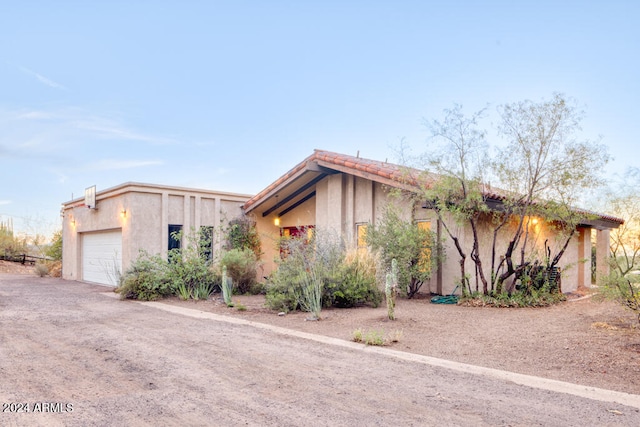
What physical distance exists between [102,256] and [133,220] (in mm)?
3891

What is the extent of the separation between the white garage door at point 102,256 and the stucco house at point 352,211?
4.97 meters

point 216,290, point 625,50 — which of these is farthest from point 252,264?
point 625,50

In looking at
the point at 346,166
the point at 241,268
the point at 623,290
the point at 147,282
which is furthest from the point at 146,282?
the point at 623,290

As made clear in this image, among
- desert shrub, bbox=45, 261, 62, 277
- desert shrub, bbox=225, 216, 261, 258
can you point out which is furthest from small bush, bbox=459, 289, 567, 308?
desert shrub, bbox=45, 261, 62, 277

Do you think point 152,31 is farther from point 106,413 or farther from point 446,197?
point 106,413

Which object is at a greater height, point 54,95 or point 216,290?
point 54,95

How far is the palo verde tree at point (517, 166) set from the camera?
9.75 meters

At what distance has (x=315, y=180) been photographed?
16.2 meters

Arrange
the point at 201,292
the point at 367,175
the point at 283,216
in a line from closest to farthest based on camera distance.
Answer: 1. the point at 201,292
2. the point at 367,175
3. the point at 283,216

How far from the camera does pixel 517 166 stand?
10227 millimetres

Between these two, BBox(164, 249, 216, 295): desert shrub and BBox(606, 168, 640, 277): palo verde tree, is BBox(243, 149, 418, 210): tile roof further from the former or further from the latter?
BBox(606, 168, 640, 277): palo verde tree

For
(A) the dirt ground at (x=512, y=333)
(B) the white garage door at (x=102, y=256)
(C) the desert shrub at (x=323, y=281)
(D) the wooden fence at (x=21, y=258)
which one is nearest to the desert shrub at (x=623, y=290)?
(A) the dirt ground at (x=512, y=333)

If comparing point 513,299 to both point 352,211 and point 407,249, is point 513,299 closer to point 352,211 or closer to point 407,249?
point 407,249

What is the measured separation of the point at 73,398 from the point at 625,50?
13.9 metres
